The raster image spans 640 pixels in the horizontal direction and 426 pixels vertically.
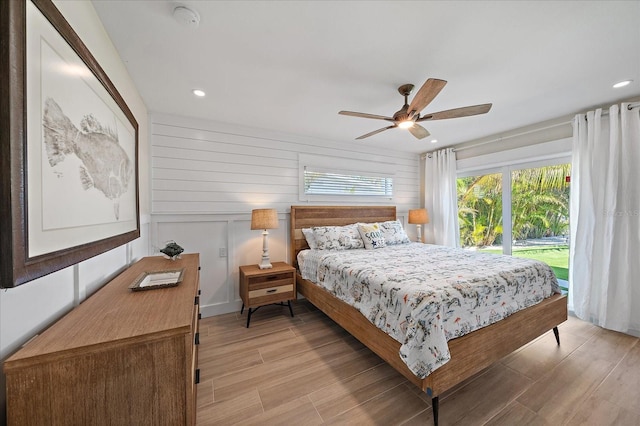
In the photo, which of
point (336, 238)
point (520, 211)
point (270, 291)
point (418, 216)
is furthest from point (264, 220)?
point (520, 211)

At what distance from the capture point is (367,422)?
5.00 feet

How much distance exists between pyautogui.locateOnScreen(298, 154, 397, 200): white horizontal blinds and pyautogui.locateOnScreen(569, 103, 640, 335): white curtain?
244cm

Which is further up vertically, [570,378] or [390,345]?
[390,345]

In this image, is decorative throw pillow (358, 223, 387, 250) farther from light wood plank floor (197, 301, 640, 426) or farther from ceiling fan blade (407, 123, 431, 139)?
ceiling fan blade (407, 123, 431, 139)

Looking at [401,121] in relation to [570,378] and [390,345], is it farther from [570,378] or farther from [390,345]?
[570,378]

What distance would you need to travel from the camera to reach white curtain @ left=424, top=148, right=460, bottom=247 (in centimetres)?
427

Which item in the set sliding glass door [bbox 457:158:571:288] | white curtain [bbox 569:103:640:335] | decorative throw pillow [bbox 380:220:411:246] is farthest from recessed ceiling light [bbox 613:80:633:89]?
decorative throw pillow [bbox 380:220:411:246]

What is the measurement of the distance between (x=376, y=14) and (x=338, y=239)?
245 centimetres

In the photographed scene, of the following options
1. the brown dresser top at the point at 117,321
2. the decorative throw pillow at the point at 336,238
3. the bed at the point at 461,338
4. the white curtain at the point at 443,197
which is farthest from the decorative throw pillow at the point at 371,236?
the brown dresser top at the point at 117,321

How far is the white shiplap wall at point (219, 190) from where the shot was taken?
286 centimetres

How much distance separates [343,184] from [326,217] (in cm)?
69

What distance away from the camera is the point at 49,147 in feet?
2.88

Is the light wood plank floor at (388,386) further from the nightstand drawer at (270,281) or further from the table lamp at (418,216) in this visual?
the table lamp at (418,216)

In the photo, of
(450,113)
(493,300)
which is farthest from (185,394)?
(450,113)
